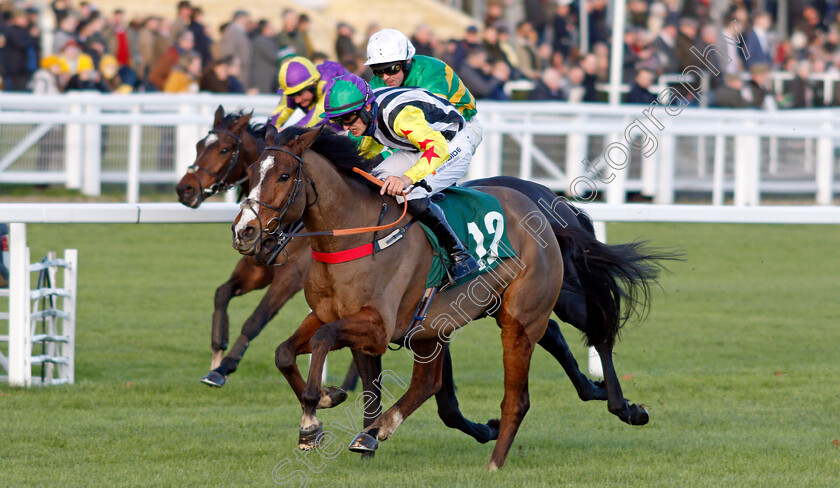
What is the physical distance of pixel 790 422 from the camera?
6129 millimetres

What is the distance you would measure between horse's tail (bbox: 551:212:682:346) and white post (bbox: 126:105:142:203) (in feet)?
18.4

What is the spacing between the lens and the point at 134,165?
10883 mm

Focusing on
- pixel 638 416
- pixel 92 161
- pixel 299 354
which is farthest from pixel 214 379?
pixel 92 161

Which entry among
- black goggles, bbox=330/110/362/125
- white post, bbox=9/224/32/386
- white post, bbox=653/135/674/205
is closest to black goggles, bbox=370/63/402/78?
black goggles, bbox=330/110/362/125

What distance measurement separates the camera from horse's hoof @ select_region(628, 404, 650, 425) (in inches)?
232

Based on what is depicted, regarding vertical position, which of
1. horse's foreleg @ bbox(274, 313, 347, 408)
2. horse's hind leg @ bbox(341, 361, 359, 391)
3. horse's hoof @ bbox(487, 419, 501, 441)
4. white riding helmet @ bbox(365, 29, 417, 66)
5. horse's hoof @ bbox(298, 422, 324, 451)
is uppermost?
white riding helmet @ bbox(365, 29, 417, 66)

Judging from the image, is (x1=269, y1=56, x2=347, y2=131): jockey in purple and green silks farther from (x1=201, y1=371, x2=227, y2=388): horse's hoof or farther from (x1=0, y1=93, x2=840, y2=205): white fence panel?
Result: (x1=0, y1=93, x2=840, y2=205): white fence panel

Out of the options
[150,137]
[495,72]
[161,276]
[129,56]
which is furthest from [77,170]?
[495,72]

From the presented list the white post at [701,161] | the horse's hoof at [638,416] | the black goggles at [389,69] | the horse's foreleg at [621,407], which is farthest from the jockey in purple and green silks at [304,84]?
the white post at [701,161]

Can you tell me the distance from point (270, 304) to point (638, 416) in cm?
205

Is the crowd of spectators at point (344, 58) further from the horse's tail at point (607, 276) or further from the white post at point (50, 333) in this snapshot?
the horse's tail at point (607, 276)

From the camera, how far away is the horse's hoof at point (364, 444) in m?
4.82

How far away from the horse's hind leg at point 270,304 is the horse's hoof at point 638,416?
195 centimetres

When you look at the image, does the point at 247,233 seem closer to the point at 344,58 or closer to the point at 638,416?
the point at 638,416
